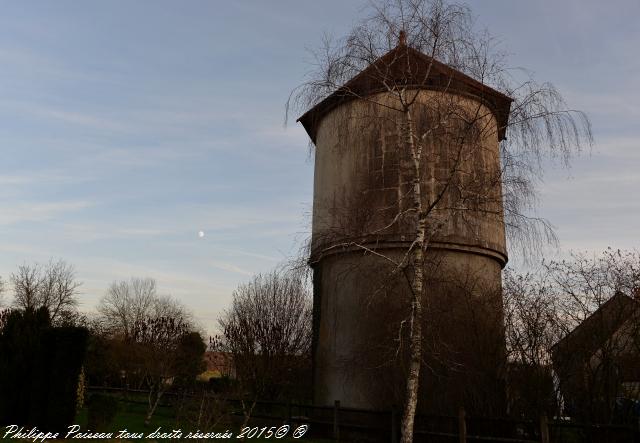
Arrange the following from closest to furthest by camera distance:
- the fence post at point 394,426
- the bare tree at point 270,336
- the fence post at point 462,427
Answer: the fence post at point 462,427 < the fence post at point 394,426 < the bare tree at point 270,336

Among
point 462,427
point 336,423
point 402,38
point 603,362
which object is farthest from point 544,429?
point 402,38

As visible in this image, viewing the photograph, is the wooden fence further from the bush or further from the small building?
the bush

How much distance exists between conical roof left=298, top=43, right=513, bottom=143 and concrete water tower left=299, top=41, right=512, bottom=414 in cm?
4

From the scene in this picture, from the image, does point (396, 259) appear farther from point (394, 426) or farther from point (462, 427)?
point (462, 427)

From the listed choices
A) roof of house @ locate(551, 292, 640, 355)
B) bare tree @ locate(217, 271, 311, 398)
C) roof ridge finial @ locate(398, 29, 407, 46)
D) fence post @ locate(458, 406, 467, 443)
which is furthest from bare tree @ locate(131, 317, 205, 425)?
roof ridge finial @ locate(398, 29, 407, 46)

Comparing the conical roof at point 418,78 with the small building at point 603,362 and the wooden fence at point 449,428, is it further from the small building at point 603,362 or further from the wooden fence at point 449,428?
the wooden fence at point 449,428

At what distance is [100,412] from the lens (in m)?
13.3

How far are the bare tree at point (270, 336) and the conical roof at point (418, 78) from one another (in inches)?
345

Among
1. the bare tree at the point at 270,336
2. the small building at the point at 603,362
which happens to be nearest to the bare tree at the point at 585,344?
the small building at the point at 603,362

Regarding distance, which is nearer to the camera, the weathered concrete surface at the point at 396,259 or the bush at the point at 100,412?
the weathered concrete surface at the point at 396,259

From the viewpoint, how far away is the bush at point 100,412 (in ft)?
43.6

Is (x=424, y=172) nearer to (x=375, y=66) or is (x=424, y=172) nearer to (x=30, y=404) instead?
(x=375, y=66)

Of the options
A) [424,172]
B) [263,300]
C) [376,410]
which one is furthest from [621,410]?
[263,300]

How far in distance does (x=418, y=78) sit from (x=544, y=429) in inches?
284
